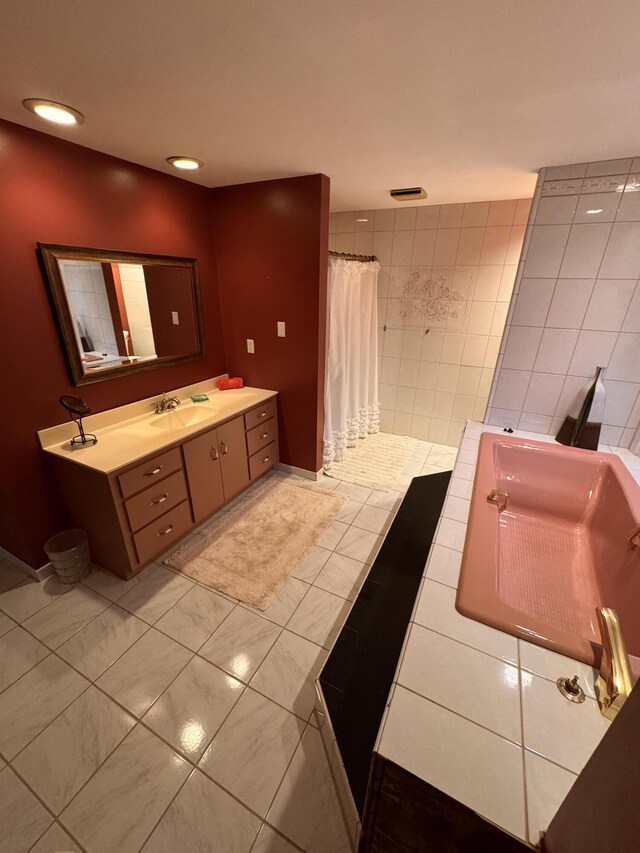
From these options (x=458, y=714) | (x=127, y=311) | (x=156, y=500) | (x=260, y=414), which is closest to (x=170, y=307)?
(x=127, y=311)

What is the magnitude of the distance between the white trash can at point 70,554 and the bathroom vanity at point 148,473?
49 millimetres

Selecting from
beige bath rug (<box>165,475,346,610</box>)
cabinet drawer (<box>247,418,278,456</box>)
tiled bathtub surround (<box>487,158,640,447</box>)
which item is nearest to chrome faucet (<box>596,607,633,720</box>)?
beige bath rug (<box>165,475,346,610</box>)

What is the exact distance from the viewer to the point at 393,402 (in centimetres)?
366

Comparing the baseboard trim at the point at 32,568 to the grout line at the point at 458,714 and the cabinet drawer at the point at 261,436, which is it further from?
the grout line at the point at 458,714

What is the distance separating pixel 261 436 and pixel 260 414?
178mm

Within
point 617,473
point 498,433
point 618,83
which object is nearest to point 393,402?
point 498,433

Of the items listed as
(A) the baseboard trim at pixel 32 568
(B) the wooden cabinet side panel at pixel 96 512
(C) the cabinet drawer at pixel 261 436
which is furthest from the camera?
(C) the cabinet drawer at pixel 261 436

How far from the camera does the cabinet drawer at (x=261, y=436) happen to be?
2561mm

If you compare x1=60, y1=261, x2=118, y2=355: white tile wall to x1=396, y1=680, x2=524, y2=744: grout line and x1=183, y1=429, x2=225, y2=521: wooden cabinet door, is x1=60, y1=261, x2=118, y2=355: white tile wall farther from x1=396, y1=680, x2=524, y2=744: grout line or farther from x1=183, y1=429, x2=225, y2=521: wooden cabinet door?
x1=396, y1=680, x2=524, y2=744: grout line

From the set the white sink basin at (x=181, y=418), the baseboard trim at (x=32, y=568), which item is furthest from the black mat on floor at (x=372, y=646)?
the baseboard trim at (x=32, y=568)

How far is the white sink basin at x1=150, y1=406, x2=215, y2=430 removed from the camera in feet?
7.39

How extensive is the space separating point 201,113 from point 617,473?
8.61 ft

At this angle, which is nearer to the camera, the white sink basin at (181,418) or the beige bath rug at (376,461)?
the white sink basin at (181,418)

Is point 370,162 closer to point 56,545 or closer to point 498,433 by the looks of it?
point 498,433
